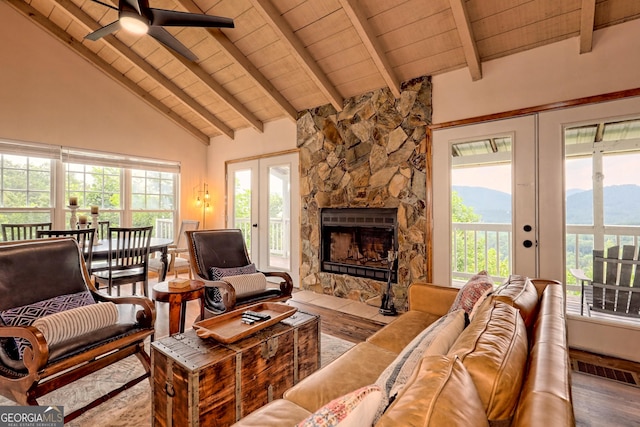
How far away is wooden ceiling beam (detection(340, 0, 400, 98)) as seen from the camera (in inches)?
107

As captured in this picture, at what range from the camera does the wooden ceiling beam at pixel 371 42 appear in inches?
107

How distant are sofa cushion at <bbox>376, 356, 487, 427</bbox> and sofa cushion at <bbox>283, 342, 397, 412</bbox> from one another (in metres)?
0.61

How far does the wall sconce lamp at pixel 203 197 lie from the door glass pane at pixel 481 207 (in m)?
4.50

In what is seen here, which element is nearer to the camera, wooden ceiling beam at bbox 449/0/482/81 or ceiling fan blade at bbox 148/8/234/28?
ceiling fan blade at bbox 148/8/234/28

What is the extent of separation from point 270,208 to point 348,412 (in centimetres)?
449

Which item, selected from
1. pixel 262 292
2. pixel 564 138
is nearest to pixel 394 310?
pixel 262 292

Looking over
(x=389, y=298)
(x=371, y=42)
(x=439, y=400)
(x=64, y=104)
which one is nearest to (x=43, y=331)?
(x=439, y=400)

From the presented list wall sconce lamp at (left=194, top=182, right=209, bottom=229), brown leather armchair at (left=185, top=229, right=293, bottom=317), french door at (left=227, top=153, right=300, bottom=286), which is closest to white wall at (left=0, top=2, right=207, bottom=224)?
wall sconce lamp at (left=194, top=182, right=209, bottom=229)

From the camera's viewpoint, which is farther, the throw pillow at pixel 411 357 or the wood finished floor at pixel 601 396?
the wood finished floor at pixel 601 396

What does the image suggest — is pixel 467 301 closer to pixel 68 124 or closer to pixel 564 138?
pixel 564 138

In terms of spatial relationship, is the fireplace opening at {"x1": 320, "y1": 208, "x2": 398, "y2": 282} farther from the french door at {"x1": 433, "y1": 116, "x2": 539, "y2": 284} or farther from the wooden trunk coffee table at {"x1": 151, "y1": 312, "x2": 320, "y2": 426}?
the wooden trunk coffee table at {"x1": 151, "y1": 312, "x2": 320, "y2": 426}

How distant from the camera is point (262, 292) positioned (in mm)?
2836

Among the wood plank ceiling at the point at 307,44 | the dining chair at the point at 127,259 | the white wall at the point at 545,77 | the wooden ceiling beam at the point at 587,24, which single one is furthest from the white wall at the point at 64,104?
the wooden ceiling beam at the point at 587,24

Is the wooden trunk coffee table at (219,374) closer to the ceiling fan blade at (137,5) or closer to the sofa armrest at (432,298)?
the sofa armrest at (432,298)
